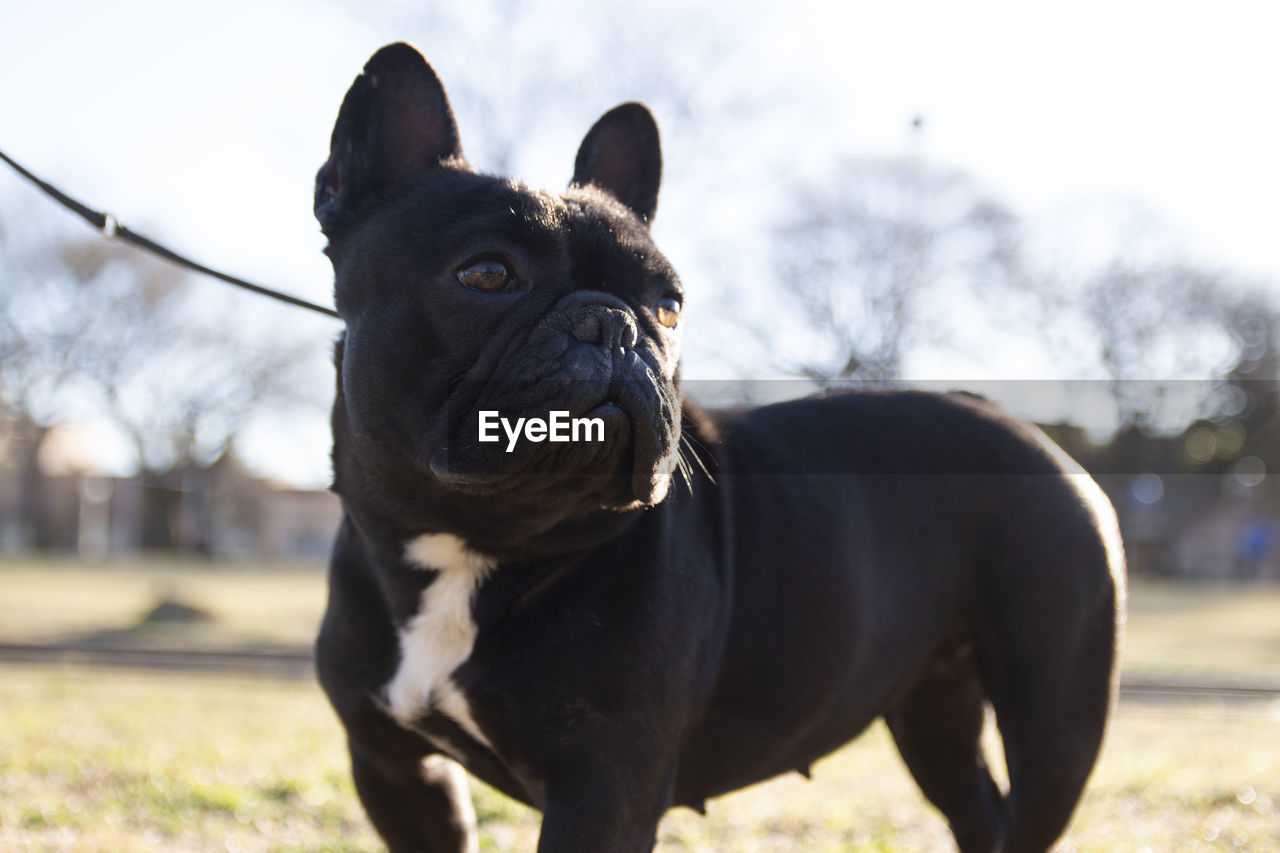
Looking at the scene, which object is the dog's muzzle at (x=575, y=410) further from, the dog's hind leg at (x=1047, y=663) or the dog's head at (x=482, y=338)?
the dog's hind leg at (x=1047, y=663)

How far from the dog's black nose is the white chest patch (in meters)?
0.65

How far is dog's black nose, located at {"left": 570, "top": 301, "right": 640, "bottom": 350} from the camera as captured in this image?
2129 millimetres

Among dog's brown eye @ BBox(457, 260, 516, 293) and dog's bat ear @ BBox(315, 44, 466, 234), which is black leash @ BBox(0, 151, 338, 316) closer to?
dog's bat ear @ BBox(315, 44, 466, 234)

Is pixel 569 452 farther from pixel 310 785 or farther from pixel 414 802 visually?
pixel 310 785

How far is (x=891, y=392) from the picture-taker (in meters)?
3.51

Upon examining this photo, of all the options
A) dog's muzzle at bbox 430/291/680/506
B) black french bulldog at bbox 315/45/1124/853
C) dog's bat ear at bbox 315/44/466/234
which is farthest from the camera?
dog's bat ear at bbox 315/44/466/234

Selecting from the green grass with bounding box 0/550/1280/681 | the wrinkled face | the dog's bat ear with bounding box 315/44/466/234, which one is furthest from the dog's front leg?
the green grass with bounding box 0/550/1280/681

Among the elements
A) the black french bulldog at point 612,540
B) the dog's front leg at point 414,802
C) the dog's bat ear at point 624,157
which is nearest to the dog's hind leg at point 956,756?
the black french bulldog at point 612,540

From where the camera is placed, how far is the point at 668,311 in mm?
2602

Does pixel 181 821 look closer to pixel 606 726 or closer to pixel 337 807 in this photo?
pixel 337 807

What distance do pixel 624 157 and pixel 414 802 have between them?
196 cm

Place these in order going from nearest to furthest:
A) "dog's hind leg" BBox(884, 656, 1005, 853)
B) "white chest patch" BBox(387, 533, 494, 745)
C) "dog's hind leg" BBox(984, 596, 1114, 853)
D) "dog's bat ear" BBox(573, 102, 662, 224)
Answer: "white chest patch" BBox(387, 533, 494, 745), "dog's hind leg" BBox(984, 596, 1114, 853), "dog's bat ear" BBox(573, 102, 662, 224), "dog's hind leg" BBox(884, 656, 1005, 853)

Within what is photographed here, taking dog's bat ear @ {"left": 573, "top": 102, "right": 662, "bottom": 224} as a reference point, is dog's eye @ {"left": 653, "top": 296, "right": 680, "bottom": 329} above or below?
below

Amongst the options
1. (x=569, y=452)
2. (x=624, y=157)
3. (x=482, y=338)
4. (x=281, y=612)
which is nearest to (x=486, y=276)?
(x=482, y=338)
